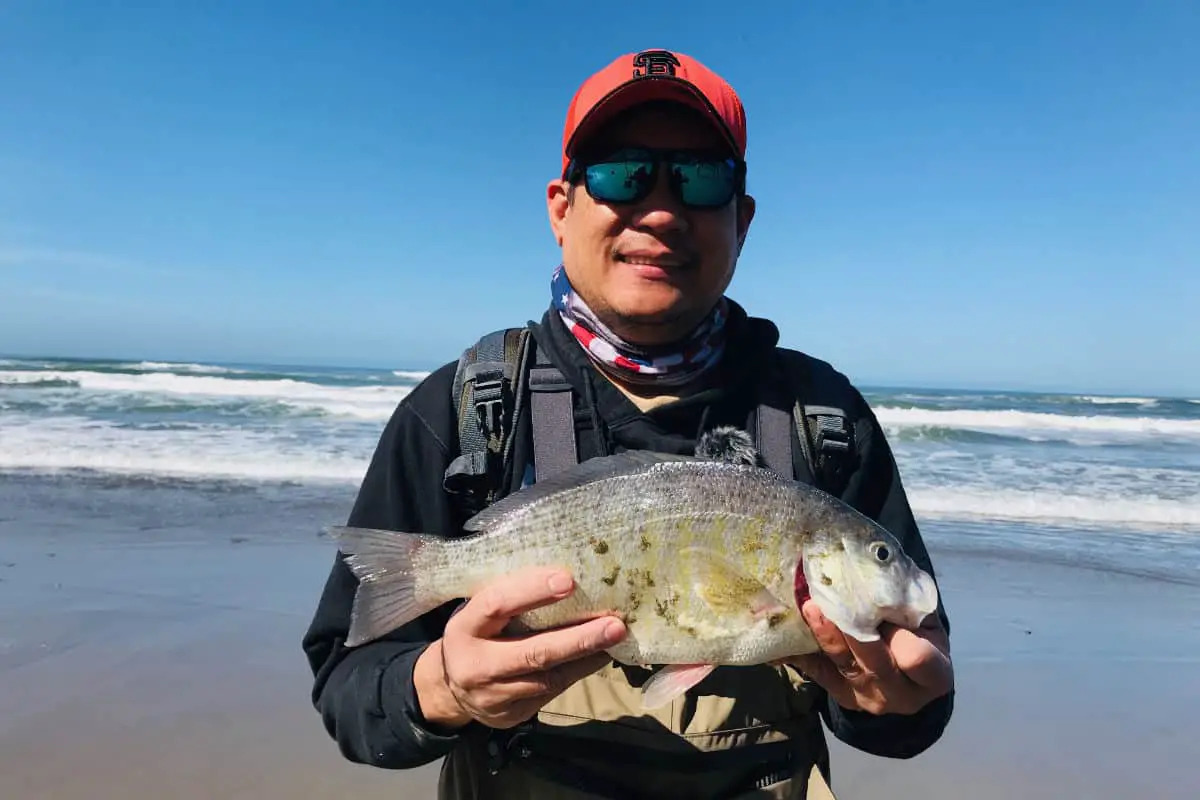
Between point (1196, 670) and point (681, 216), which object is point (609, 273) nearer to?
point (681, 216)

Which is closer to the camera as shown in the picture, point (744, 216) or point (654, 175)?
point (654, 175)

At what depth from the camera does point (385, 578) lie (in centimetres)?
204

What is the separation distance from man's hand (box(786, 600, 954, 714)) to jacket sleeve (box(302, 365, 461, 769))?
0.97 m

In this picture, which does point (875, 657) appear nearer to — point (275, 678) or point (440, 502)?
point (440, 502)

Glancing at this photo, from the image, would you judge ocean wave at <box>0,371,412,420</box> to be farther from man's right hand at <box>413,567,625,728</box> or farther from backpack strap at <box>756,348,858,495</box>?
man's right hand at <box>413,567,625,728</box>

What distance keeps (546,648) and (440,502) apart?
2.39ft

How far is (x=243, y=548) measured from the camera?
24.9 ft

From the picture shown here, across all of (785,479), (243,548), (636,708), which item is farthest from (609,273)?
(243,548)

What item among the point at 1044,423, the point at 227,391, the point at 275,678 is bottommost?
the point at 275,678

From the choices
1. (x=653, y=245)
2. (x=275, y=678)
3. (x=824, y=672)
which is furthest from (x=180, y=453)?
(x=824, y=672)

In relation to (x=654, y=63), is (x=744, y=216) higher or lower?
lower

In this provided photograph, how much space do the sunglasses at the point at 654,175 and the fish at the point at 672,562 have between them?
2.66 ft

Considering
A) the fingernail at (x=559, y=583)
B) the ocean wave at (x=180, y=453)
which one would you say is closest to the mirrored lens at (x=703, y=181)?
the fingernail at (x=559, y=583)

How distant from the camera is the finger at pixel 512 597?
1699 millimetres
